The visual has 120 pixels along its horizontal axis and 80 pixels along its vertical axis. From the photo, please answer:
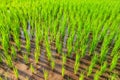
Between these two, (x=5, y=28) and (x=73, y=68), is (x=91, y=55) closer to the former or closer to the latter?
(x=73, y=68)

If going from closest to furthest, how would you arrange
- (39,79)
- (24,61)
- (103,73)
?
1. (39,79)
2. (103,73)
3. (24,61)

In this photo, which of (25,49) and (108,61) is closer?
(108,61)

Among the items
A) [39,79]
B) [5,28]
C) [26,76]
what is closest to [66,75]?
[39,79]

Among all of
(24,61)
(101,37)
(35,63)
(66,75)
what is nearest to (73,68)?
(66,75)

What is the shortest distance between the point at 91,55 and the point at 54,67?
0.77m

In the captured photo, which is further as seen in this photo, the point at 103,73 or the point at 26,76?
the point at 103,73

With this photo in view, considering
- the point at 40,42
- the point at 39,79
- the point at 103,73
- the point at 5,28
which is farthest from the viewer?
the point at 5,28

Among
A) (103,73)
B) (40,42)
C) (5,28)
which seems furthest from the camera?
(5,28)

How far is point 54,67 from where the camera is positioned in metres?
2.75

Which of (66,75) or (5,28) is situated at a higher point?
(5,28)

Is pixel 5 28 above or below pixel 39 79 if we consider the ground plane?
above

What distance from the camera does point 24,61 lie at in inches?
113

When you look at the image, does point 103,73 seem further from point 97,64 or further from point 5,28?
point 5,28

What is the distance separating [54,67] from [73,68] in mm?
298
